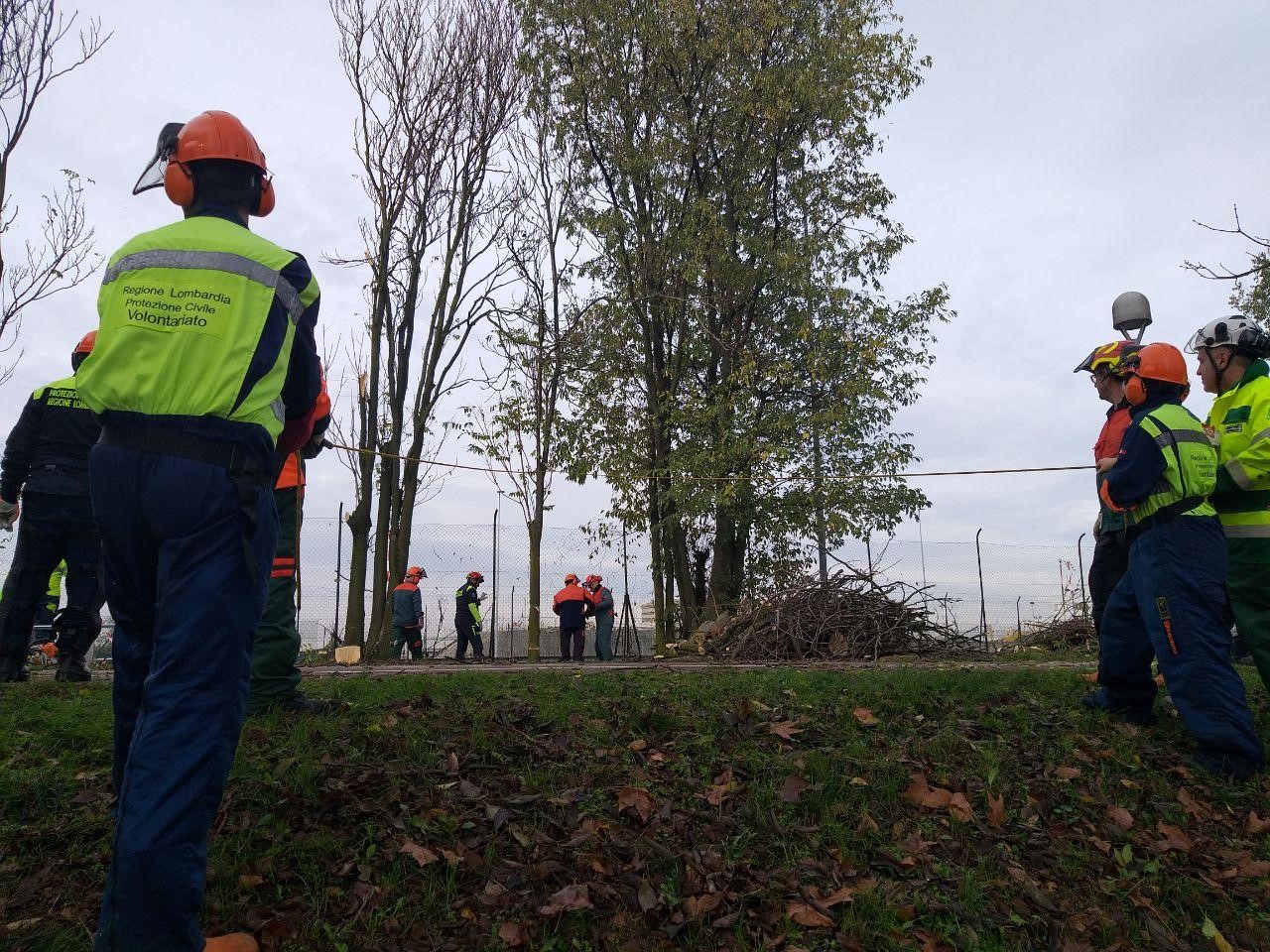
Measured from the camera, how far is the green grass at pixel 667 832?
3068mm

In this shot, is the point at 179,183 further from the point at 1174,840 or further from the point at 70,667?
the point at 70,667

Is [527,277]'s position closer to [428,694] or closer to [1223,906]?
[428,694]

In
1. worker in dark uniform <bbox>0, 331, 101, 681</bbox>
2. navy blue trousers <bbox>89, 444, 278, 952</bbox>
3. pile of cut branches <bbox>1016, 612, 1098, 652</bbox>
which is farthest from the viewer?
pile of cut branches <bbox>1016, 612, 1098, 652</bbox>

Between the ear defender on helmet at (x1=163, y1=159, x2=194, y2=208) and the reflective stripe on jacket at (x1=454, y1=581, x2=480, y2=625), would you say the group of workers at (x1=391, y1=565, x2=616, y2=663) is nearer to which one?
the reflective stripe on jacket at (x1=454, y1=581, x2=480, y2=625)

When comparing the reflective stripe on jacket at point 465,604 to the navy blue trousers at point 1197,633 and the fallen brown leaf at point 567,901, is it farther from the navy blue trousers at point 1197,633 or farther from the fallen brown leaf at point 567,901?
the fallen brown leaf at point 567,901

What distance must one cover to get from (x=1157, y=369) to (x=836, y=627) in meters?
6.40

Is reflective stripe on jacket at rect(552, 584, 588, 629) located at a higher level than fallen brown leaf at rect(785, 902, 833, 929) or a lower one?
higher

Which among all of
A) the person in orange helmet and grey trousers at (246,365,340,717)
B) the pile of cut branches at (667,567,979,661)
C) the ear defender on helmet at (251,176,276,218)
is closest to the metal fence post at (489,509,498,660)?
the pile of cut branches at (667,567,979,661)

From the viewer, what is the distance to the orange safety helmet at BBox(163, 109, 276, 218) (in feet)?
9.23

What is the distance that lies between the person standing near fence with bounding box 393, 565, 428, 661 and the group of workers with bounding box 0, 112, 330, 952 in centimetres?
1267

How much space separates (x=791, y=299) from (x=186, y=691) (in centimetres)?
1601

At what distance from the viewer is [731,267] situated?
16.3 m

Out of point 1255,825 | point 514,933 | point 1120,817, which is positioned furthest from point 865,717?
point 514,933

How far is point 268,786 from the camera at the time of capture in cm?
366
